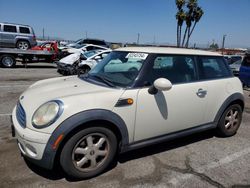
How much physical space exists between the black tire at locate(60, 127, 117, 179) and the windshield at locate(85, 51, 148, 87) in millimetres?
695

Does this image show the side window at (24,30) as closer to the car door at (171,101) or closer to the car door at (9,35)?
the car door at (9,35)

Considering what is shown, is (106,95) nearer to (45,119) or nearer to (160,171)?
(45,119)

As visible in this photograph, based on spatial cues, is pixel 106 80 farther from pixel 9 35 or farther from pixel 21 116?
pixel 9 35

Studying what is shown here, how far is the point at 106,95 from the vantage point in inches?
111

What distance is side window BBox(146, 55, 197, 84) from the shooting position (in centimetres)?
329

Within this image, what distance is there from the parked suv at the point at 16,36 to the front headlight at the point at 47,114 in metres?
15.0

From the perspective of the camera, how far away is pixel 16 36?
1581 cm

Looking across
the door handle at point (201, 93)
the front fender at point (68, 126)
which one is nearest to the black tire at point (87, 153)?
the front fender at point (68, 126)

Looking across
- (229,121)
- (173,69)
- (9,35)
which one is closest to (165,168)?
(173,69)

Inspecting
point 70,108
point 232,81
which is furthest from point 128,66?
point 232,81

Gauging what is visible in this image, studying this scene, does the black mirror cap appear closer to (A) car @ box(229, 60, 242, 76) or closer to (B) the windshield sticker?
(B) the windshield sticker

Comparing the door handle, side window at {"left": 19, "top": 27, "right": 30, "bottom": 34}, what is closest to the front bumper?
the door handle

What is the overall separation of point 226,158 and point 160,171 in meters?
1.18

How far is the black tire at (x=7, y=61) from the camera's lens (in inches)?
A: 549
